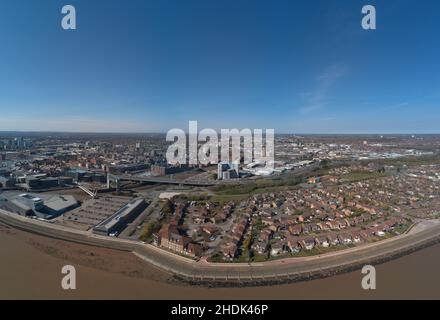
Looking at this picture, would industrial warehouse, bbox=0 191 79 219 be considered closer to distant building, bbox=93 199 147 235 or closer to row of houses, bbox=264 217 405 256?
distant building, bbox=93 199 147 235

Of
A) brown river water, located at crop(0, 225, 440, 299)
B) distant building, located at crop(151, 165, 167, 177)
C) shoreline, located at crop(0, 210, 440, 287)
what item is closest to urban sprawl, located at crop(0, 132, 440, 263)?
shoreline, located at crop(0, 210, 440, 287)

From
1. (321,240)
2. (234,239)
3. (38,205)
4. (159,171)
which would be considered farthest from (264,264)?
(159,171)

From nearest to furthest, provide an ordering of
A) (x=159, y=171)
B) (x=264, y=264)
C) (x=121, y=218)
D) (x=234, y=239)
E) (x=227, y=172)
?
(x=264, y=264), (x=234, y=239), (x=121, y=218), (x=227, y=172), (x=159, y=171)

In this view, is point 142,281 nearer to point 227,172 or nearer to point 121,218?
point 121,218

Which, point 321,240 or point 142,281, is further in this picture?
point 321,240

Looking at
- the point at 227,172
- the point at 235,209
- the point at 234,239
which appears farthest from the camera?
the point at 227,172

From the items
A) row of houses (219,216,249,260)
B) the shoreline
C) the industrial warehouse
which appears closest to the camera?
the shoreline
